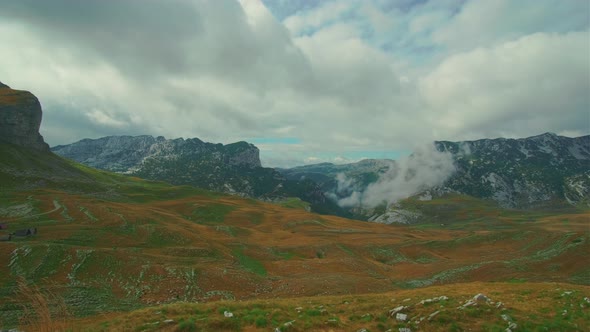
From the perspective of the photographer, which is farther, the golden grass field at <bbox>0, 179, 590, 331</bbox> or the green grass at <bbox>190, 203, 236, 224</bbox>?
the green grass at <bbox>190, 203, 236, 224</bbox>

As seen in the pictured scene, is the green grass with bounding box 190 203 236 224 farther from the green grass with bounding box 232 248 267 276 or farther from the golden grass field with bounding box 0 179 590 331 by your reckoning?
the green grass with bounding box 232 248 267 276

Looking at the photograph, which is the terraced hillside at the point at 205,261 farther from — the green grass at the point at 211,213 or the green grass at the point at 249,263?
the green grass at the point at 211,213

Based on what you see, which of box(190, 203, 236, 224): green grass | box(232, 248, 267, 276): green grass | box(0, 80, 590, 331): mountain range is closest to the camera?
box(0, 80, 590, 331): mountain range

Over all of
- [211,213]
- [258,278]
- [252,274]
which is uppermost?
[211,213]

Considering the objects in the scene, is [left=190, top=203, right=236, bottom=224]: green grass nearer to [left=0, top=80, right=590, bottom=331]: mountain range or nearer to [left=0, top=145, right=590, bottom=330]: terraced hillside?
[left=0, top=80, right=590, bottom=331]: mountain range

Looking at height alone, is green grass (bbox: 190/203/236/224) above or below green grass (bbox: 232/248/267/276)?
above

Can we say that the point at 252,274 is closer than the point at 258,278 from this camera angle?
No

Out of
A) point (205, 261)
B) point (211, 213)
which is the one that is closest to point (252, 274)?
point (205, 261)

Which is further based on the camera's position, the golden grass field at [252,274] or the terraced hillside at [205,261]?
the terraced hillside at [205,261]

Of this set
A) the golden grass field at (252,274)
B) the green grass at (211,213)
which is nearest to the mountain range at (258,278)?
the golden grass field at (252,274)

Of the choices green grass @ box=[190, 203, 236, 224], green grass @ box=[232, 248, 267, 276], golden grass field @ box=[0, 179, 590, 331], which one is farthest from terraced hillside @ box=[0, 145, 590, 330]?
green grass @ box=[190, 203, 236, 224]

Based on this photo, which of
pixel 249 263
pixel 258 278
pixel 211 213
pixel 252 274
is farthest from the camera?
pixel 211 213

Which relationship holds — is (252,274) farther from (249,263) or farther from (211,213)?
(211,213)

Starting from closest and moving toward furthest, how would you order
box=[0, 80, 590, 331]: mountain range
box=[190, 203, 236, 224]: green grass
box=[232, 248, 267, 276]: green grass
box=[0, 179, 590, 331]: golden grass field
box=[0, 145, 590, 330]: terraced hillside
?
box=[0, 80, 590, 331]: mountain range
box=[0, 179, 590, 331]: golden grass field
box=[0, 145, 590, 330]: terraced hillside
box=[232, 248, 267, 276]: green grass
box=[190, 203, 236, 224]: green grass
